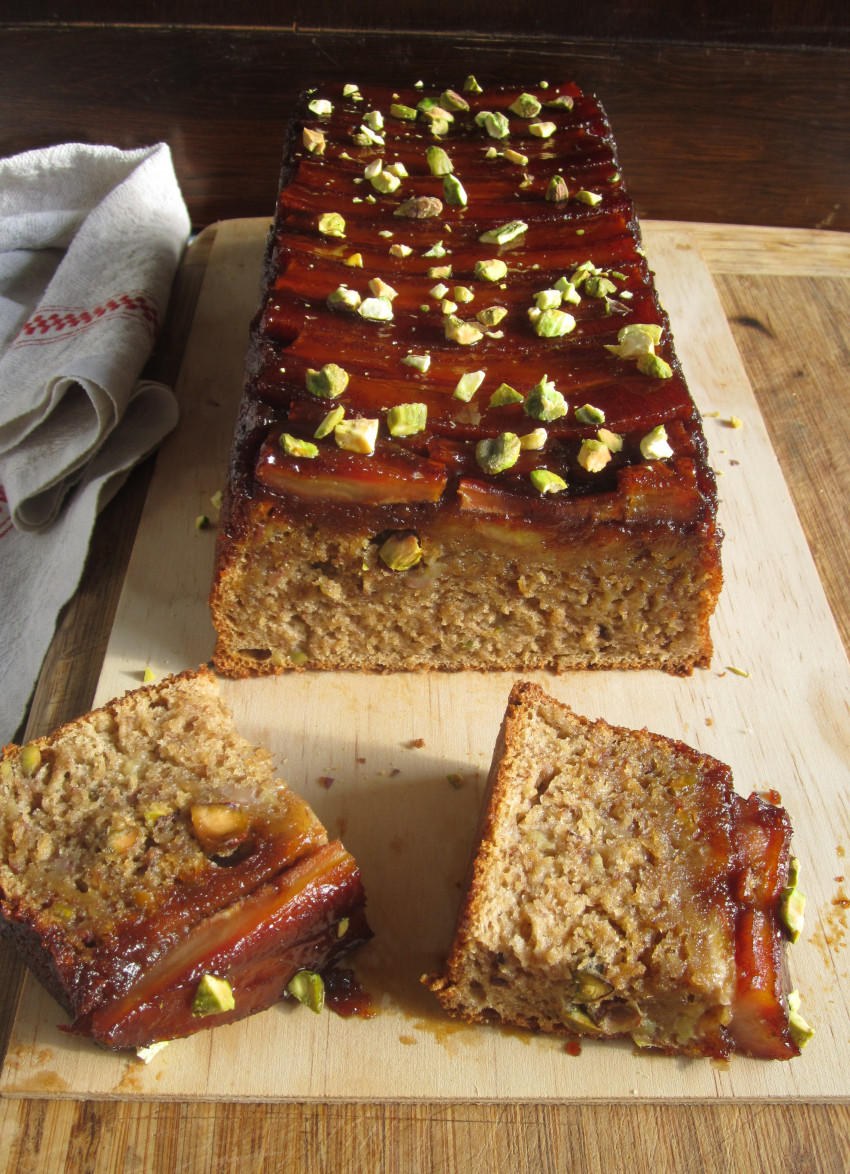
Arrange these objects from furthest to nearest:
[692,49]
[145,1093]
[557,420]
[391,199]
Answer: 1. [692,49]
2. [391,199]
3. [557,420]
4. [145,1093]

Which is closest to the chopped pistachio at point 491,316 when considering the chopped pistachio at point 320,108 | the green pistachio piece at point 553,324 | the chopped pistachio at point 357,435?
the green pistachio piece at point 553,324

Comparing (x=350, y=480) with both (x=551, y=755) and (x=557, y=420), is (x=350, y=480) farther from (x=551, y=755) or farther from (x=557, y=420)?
(x=551, y=755)

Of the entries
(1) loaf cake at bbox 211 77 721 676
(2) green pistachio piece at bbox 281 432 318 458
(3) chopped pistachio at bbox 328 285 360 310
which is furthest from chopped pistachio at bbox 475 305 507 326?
(2) green pistachio piece at bbox 281 432 318 458

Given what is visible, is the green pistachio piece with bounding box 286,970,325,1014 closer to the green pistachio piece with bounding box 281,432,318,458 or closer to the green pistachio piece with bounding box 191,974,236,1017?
the green pistachio piece with bounding box 191,974,236,1017

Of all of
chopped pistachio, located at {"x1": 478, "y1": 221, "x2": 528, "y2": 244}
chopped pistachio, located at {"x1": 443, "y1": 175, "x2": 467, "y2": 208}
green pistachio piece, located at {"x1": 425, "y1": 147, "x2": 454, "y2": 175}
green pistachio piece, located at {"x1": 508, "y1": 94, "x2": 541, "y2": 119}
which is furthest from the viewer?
green pistachio piece, located at {"x1": 508, "y1": 94, "x2": 541, "y2": 119}

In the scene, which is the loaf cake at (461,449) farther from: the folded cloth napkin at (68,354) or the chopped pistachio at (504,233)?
the folded cloth napkin at (68,354)

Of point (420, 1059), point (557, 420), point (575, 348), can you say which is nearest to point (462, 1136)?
point (420, 1059)
